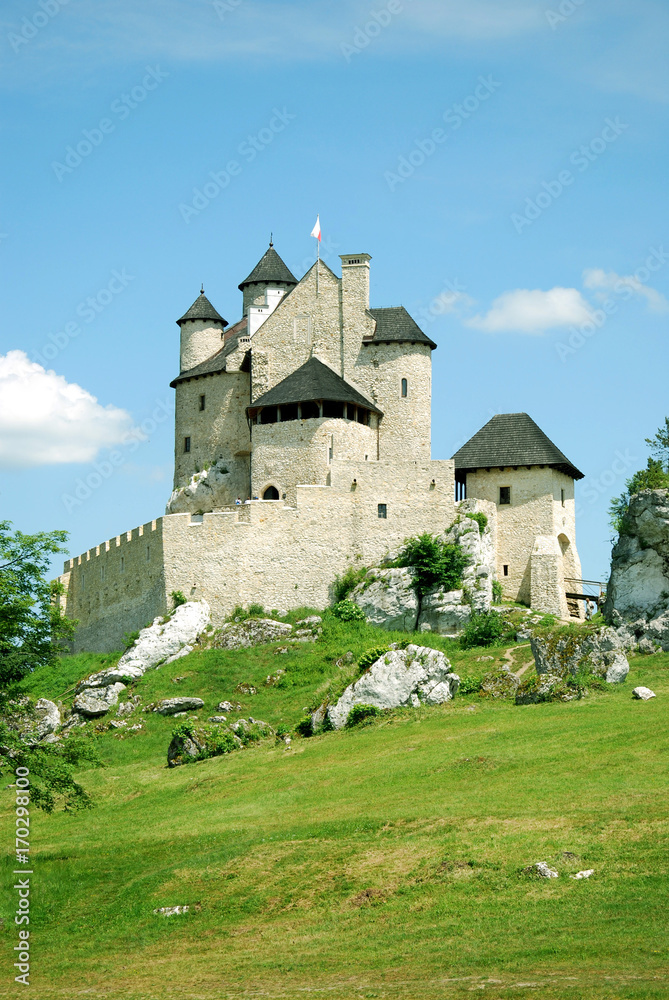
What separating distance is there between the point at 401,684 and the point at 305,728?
366cm

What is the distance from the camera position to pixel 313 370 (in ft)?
204

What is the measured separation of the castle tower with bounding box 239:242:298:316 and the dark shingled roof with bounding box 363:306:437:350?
33.5ft

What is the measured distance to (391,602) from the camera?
181ft

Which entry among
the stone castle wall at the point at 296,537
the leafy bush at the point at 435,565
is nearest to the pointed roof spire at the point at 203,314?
the stone castle wall at the point at 296,537

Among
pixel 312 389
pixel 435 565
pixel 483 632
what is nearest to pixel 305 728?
pixel 483 632

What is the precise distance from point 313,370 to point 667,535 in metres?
20.9

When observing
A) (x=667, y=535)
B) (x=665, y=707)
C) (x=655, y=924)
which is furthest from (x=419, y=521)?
(x=655, y=924)

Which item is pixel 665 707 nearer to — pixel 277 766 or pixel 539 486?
pixel 277 766

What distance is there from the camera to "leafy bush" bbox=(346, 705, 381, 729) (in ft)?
138

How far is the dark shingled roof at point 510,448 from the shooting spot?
196 ft

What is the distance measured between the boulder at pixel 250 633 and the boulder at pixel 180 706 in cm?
582

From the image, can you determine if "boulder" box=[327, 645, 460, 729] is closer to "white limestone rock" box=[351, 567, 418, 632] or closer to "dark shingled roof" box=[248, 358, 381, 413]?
"white limestone rock" box=[351, 567, 418, 632]

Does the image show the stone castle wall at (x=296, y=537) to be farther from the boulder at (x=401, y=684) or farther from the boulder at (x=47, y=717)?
the boulder at (x=401, y=684)

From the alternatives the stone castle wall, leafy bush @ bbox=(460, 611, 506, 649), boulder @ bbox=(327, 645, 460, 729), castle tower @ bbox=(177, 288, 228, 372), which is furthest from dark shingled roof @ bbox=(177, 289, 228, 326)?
boulder @ bbox=(327, 645, 460, 729)
